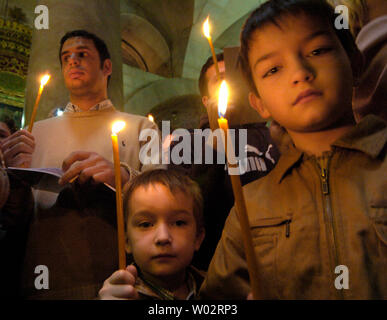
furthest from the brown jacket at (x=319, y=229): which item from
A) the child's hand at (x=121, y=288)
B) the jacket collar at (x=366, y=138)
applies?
the child's hand at (x=121, y=288)

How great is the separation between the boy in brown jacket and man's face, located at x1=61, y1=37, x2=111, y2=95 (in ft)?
2.23

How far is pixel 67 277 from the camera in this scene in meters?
0.91

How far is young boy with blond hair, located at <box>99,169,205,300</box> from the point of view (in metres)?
0.80

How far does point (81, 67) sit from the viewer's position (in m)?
1.22

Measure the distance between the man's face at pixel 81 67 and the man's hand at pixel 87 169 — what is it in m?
0.40

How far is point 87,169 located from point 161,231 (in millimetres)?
306

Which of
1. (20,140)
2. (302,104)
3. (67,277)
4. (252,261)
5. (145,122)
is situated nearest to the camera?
(252,261)

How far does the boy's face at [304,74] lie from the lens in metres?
0.75

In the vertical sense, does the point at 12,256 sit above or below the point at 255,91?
below

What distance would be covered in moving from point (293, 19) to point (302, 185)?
1.47 feet

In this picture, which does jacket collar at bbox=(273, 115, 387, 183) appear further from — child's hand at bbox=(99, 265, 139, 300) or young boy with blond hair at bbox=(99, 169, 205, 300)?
child's hand at bbox=(99, 265, 139, 300)

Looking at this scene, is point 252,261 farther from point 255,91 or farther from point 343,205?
point 255,91

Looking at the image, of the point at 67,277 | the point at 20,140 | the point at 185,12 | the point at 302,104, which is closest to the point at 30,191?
the point at 20,140
